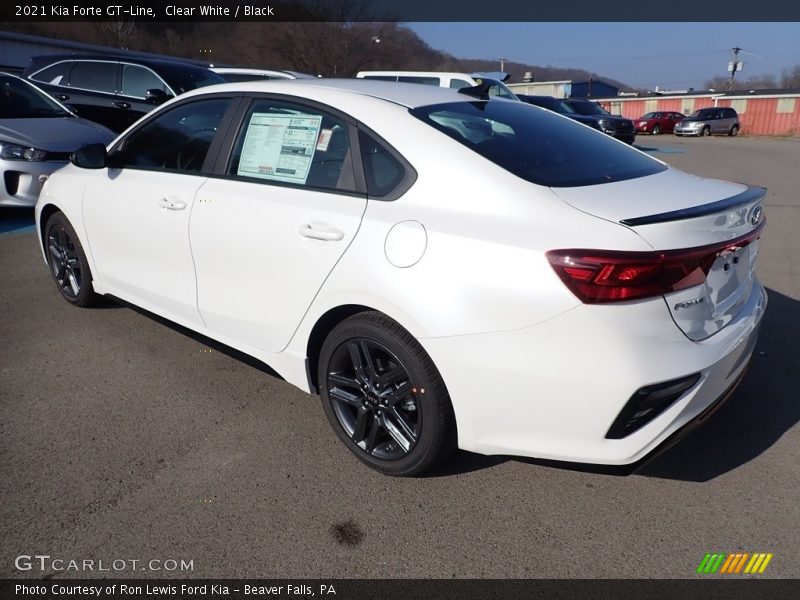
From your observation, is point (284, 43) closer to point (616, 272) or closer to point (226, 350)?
point (226, 350)

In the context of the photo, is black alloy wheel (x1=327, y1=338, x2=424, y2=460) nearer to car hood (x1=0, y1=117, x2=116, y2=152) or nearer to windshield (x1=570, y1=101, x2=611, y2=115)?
car hood (x1=0, y1=117, x2=116, y2=152)

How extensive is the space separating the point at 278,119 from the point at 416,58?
180 ft

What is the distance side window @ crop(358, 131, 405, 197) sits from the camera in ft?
8.55

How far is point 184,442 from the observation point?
2.97 metres

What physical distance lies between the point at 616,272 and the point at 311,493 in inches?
60.0

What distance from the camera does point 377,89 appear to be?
3.12 metres

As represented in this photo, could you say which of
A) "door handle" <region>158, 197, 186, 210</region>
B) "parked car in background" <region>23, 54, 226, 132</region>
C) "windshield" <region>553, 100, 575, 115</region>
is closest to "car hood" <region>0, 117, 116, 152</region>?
"parked car in background" <region>23, 54, 226, 132</region>

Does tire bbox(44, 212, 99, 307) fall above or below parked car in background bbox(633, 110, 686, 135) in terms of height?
below

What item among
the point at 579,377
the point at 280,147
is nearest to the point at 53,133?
the point at 280,147

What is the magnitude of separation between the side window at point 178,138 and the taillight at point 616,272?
7.13 ft

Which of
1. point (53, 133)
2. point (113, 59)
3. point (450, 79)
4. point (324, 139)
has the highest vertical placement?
point (450, 79)

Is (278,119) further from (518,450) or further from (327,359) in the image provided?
(518,450)

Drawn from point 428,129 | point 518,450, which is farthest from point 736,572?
A: point 428,129

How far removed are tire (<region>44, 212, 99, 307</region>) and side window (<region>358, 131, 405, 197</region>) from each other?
2532 mm
